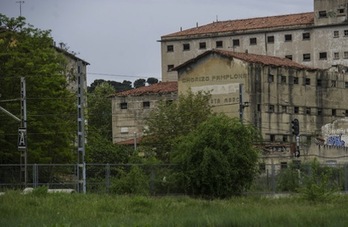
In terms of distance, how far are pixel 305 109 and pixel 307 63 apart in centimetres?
1998

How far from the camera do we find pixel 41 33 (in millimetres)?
64500

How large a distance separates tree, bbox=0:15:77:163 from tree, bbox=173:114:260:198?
15127 mm

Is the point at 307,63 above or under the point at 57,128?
above

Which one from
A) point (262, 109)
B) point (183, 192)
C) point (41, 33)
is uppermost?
point (41, 33)

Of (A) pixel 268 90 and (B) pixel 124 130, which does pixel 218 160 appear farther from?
(B) pixel 124 130

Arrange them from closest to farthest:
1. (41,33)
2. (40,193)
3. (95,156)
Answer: (40,193) < (41,33) < (95,156)

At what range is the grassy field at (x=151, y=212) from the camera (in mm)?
24547

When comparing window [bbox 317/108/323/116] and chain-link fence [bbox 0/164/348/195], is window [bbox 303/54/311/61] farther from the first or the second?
chain-link fence [bbox 0/164/348/195]

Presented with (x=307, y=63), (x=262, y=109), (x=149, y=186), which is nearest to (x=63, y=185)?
(x=149, y=186)

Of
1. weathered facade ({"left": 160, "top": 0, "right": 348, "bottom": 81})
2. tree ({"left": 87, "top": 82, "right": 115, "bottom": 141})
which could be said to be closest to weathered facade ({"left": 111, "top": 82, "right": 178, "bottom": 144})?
weathered facade ({"left": 160, "top": 0, "right": 348, "bottom": 81})

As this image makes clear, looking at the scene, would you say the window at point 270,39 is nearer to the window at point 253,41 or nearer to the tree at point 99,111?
the window at point 253,41

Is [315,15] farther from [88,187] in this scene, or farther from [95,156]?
[88,187]

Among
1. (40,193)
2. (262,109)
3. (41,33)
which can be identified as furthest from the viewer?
(262,109)

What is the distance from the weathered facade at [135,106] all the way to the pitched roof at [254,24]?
56.5 ft
